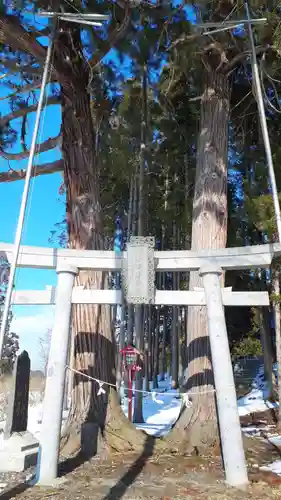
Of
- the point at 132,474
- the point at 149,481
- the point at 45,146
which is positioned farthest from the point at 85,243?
the point at 149,481

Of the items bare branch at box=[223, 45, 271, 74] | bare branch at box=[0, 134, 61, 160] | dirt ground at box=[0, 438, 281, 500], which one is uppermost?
bare branch at box=[223, 45, 271, 74]

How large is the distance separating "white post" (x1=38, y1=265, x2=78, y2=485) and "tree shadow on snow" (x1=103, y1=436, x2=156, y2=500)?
65 centimetres

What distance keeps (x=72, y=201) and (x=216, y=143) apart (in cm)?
245

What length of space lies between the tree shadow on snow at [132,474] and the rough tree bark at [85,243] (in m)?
0.14

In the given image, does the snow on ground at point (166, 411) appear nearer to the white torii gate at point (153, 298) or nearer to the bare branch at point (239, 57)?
the white torii gate at point (153, 298)

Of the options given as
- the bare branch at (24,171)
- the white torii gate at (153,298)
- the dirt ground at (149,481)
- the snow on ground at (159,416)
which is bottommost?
the dirt ground at (149,481)

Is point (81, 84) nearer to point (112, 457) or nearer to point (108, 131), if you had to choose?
point (108, 131)

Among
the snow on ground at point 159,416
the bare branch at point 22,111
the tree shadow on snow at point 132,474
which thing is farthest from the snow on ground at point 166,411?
the bare branch at point 22,111

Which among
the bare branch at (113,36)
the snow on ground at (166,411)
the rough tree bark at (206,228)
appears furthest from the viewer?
the snow on ground at (166,411)

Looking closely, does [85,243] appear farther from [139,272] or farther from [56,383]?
[56,383]

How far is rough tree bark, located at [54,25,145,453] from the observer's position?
5.64m

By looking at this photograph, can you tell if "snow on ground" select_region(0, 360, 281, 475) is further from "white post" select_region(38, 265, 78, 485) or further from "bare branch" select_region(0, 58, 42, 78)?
"bare branch" select_region(0, 58, 42, 78)

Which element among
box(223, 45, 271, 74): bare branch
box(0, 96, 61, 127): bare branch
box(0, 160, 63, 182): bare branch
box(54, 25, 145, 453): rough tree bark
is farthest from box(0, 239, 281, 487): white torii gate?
box(223, 45, 271, 74): bare branch

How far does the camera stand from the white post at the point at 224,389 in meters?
4.00
